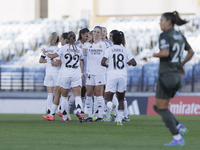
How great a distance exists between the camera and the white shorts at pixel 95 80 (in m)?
9.73

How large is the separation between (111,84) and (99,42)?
1.37 metres

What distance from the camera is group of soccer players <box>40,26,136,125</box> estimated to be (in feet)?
28.6

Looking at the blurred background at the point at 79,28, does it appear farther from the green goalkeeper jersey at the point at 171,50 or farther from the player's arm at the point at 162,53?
the player's arm at the point at 162,53

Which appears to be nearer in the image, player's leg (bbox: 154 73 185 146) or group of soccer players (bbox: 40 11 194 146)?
player's leg (bbox: 154 73 185 146)

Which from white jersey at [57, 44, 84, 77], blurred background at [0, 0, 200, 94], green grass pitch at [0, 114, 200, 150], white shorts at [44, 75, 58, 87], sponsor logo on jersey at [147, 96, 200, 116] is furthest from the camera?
blurred background at [0, 0, 200, 94]

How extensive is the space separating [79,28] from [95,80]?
669 inches

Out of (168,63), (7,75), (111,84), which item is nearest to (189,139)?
(168,63)

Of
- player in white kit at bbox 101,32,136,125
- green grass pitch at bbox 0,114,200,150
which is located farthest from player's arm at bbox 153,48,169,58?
player in white kit at bbox 101,32,136,125

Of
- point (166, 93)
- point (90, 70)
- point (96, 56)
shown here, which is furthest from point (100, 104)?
point (166, 93)

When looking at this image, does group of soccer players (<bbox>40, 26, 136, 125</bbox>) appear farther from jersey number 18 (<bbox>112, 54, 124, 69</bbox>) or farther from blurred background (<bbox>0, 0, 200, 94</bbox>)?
blurred background (<bbox>0, 0, 200, 94</bbox>)

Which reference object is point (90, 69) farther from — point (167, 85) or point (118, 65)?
point (167, 85)

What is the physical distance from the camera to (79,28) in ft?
86.8

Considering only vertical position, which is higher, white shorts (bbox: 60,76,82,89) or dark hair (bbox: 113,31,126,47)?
dark hair (bbox: 113,31,126,47)

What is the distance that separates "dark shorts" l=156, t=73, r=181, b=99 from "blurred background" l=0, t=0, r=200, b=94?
407 inches
